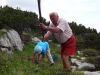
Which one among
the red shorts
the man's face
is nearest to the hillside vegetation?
the red shorts

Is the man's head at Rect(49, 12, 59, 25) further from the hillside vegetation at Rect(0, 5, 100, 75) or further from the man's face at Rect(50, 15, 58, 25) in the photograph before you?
the hillside vegetation at Rect(0, 5, 100, 75)

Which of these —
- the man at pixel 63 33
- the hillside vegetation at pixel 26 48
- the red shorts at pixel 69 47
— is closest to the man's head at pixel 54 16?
the man at pixel 63 33

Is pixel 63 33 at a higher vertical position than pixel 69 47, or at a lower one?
higher

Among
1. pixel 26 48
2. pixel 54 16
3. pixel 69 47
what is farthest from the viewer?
pixel 26 48

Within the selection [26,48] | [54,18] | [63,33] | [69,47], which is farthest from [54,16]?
[26,48]

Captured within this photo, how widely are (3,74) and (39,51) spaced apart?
4920 mm

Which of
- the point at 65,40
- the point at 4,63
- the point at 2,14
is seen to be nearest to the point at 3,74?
the point at 4,63

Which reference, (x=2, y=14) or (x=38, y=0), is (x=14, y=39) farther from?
(x=38, y=0)

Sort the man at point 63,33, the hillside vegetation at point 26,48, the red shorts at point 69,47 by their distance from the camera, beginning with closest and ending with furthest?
the hillside vegetation at point 26,48, the man at point 63,33, the red shorts at point 69,47

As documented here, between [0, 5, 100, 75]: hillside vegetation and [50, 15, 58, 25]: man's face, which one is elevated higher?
[50, 15, 58, 25]: man's face

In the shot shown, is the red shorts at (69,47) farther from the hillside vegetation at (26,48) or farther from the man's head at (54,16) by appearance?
the man's head at (54,16)

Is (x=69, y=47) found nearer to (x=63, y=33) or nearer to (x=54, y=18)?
(x=63, y=33)

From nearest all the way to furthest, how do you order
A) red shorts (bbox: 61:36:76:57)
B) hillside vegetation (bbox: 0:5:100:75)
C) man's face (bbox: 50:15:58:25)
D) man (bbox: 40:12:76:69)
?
hillside vegetation (bbox: 0:5:100:75), man (bbox: 40:12:76:69), man's face (bbox: 50:15:58:25), red shorts (bbox: 61:36:76:57)

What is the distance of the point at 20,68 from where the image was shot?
8.41 metres
